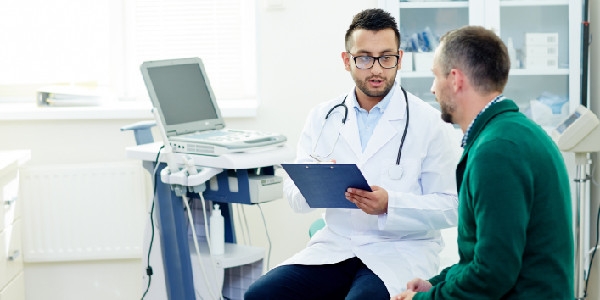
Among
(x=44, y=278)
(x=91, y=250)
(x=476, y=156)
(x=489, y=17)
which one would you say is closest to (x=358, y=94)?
(x=476, y=156)

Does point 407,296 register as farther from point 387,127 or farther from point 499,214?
point 387,127

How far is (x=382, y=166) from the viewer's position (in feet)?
7.03

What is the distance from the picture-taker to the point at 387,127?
2.17 metres

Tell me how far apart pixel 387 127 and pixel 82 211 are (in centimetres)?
159

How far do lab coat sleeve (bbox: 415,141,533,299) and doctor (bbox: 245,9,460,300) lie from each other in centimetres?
57

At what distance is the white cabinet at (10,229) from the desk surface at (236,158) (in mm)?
588

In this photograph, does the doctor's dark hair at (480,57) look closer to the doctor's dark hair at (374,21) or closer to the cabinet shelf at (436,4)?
the doctor's dark hair at (374,21)

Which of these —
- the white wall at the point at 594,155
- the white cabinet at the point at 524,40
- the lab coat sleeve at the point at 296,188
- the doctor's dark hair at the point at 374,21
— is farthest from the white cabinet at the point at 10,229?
the white wall at the point at 594,155

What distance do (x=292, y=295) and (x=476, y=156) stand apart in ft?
2.78

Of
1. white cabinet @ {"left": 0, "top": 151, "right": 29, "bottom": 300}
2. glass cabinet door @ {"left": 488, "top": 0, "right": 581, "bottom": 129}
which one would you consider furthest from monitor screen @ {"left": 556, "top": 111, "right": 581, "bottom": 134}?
white cabinet @ {"left": 0, "top": 151, "right": 29, "bottom": 300}

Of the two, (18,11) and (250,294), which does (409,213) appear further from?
(18,11)

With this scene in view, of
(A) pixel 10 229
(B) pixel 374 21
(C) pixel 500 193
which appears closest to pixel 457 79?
(C) pixel 500 193

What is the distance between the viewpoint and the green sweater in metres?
1.35

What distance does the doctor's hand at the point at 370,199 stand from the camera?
1934 millimetres
